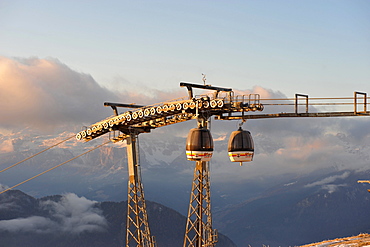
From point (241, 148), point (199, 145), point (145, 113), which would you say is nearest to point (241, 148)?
point (241, 148)

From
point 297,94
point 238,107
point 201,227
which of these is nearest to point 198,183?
point 201,227

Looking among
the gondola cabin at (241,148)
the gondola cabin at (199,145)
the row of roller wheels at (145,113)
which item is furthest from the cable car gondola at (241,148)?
the row of roller wheels at (145,113)

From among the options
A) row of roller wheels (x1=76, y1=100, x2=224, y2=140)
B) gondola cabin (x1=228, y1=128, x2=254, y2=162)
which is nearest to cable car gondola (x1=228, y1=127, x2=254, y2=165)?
gondola cabin (x1=228, y1=128, x2=254, y2=162)

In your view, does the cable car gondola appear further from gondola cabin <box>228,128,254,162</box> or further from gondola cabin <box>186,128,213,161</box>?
gondola cabin <box>186,128,213,161</box>

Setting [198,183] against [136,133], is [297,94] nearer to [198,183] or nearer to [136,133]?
[198,183]

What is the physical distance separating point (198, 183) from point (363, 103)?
15573 mm

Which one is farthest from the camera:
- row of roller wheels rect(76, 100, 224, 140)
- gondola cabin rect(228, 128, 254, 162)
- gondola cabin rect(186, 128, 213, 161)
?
row of roller wheels rect(76, 100, 224, 140)

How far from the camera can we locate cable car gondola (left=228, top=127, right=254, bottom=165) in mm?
45969

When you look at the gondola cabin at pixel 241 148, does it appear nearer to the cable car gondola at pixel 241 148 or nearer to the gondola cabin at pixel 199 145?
the cable car gondola at pixel 241 148

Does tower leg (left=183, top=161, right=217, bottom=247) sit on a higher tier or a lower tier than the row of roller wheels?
lower

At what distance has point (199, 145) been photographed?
45500 mm

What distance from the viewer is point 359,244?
146 ft

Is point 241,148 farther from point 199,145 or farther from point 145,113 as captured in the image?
point 145,113

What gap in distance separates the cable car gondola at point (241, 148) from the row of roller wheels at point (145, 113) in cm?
318
